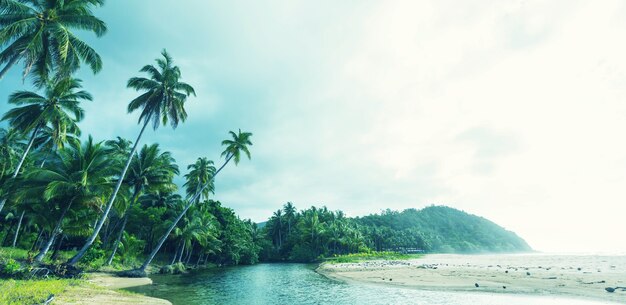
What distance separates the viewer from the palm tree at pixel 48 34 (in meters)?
15.3

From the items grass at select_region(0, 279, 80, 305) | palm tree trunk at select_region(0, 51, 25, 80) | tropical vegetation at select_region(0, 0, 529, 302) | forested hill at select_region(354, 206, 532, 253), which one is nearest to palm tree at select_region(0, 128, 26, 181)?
tropical vegetation at select_region(0, 0, 529, 302)

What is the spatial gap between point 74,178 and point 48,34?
37.0 feet

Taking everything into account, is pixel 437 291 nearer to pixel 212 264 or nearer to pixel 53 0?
pixel 53 0

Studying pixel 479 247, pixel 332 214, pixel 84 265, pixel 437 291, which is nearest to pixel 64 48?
pixel 84 265

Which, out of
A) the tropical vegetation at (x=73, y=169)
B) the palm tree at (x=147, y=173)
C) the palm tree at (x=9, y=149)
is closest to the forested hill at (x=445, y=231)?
the tropical vegetation at (x=73, y=169)

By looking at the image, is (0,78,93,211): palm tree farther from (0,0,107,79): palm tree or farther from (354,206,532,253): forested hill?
(354,206,532,253): forested hill

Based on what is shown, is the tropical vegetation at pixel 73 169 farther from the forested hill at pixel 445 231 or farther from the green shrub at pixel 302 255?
the forested hill at pixel 445 231

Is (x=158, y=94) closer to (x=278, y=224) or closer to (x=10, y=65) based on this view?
(x=10, y=65)

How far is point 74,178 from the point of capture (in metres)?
23.0

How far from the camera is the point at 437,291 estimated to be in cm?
2070

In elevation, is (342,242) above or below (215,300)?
above

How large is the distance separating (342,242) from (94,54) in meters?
72.5

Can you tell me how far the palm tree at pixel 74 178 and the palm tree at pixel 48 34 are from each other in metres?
8.37

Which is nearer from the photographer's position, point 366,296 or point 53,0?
point 53,0
